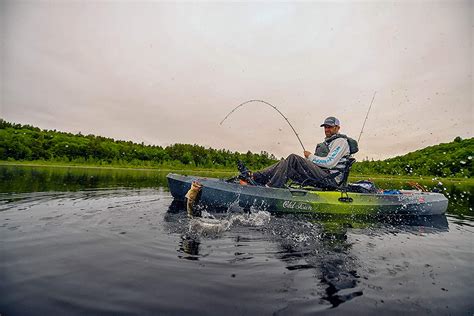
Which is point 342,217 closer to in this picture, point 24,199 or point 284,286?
point 284,286

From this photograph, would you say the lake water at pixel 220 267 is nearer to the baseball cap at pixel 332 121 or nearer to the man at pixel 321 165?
the man at pixel 321 165

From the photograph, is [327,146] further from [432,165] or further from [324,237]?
[432,165]

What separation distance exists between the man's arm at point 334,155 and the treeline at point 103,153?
51955mm

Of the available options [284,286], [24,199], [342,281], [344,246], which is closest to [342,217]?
[344,246]

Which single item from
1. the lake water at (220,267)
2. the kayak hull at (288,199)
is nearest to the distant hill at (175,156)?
the kayak hull at (288,199)

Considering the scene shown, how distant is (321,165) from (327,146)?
0.67 metres

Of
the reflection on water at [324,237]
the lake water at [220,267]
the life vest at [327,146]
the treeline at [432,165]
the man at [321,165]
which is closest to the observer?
the lake water at [220,267]

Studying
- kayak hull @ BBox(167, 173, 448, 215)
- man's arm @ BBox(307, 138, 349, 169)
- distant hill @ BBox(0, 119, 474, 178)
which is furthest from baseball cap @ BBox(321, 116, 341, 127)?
distant hill @ BBox(0, 119, 474, 178)

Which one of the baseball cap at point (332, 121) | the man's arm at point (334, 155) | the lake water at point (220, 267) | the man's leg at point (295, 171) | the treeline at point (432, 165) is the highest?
the treeline at point (432, 165)

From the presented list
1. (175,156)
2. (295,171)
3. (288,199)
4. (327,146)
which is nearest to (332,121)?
(327,146)

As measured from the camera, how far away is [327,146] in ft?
29.1

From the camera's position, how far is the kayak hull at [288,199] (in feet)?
27.3

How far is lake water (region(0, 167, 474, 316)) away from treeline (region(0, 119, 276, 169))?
54187 mm

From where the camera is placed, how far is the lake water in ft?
9.81
